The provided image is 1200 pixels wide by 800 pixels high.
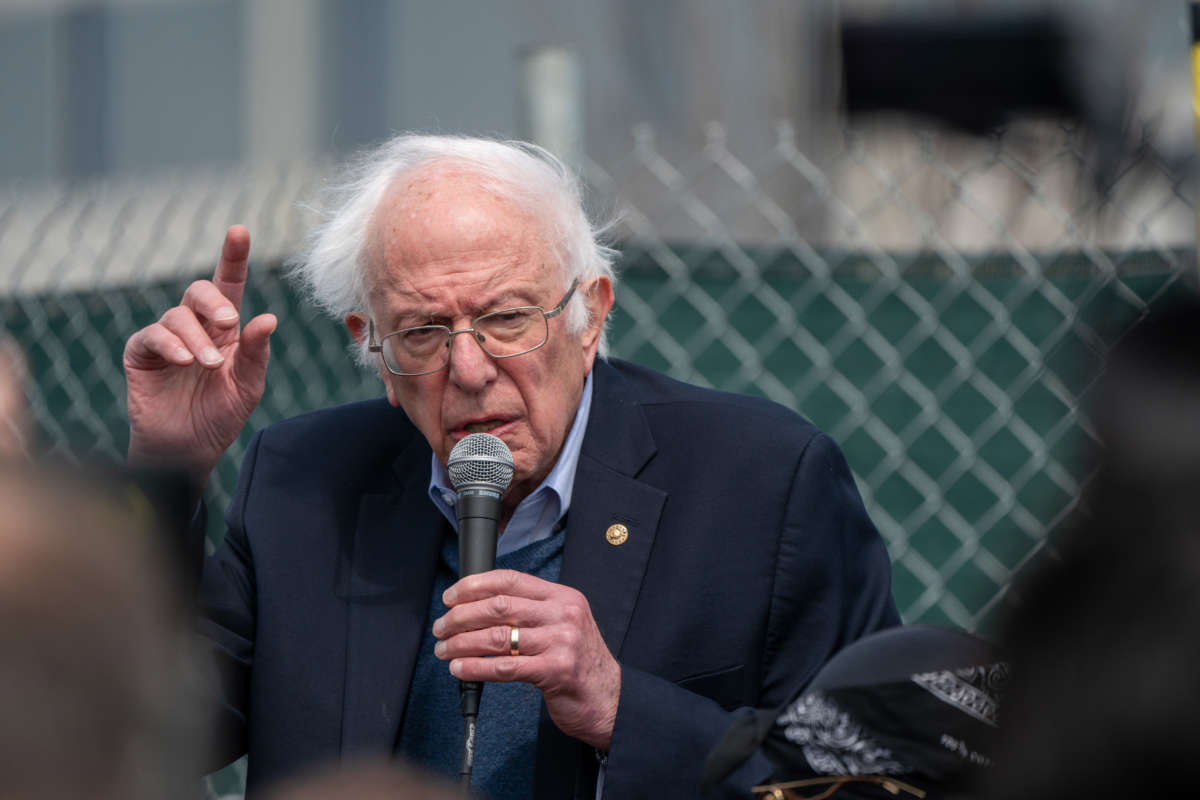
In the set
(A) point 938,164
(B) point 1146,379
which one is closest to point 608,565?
(A) point 938,164

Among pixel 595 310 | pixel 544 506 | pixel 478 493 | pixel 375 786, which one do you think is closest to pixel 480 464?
pixel 478 493

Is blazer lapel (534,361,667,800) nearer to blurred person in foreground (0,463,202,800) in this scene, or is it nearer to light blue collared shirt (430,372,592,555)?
light blue collared shirt (430,372,592,555)

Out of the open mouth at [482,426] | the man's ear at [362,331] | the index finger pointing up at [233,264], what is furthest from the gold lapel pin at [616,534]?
the index finger pointing up at [233,264]

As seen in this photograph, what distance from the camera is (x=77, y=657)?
98cm

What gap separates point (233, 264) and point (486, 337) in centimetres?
45

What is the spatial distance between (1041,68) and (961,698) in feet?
19.2

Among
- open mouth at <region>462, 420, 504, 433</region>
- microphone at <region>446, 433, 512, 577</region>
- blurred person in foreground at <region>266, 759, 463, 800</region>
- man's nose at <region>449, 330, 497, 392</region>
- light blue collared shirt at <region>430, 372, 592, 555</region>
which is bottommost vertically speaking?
light blue collared shirt at <region>430, 372, 592, 555</region>

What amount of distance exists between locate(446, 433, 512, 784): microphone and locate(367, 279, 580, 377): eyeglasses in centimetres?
29

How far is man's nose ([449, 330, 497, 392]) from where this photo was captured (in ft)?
8.40

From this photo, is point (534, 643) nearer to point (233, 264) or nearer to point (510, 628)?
point (510, 628)

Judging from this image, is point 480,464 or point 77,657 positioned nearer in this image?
point 77,657

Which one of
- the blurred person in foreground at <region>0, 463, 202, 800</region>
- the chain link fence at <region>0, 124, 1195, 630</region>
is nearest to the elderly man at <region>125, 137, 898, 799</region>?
the chain link fence at <region>0, 124, 1195, 630</region>

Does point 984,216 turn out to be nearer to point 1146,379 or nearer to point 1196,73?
point 1196,73

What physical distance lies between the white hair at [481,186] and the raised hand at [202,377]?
234 mm
